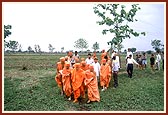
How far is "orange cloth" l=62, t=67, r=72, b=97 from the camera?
45.4 ft

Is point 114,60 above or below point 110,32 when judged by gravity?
below

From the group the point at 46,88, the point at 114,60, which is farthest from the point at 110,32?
the point at 46,88

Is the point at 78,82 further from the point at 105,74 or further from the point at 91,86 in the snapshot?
the point at 105,74

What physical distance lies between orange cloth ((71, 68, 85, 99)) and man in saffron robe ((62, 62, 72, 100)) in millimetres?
369

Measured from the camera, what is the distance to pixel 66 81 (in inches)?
549

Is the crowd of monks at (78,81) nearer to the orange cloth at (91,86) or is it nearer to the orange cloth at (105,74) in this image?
the orange cloth at (91,86)

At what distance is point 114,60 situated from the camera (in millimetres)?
16047

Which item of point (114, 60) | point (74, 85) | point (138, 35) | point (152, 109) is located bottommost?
point (152, 109)

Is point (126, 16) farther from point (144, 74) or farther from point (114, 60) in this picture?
point (114, 60)

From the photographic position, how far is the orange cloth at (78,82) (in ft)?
44.0

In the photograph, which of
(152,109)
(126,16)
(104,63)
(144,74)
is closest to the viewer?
(152,109)

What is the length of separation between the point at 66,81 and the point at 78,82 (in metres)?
0.74

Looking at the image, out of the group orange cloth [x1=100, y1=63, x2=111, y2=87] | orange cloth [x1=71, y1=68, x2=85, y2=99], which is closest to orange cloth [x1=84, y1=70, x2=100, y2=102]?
orange cloth [x1=71, y1=68, x2=85, y2=99]

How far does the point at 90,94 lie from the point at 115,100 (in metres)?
1.14
